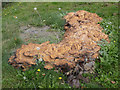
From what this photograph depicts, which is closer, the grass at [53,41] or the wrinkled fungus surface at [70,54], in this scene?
the grass at [53,41]

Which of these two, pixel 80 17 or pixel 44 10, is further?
pixel 44 10

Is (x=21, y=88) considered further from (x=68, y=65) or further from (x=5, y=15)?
(x=5, y=15)

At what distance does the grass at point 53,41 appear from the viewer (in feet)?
10.7

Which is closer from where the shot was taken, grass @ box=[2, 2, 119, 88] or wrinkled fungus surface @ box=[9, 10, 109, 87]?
grass @ box=[2, 2, 119, 88]

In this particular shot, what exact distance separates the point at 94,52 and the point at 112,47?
653 millimetres

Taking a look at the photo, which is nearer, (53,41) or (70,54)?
(70,54)

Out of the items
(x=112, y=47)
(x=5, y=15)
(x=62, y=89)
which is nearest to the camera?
(x=62, y=89)

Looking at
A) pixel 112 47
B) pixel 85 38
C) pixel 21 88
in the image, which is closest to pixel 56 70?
pixel 21 88

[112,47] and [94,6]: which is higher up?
[94,6]

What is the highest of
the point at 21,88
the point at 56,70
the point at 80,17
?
the point at 80,17

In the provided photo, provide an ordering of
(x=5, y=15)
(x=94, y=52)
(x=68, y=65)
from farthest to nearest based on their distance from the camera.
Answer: (x=5, y=15)
(x=94, y=52)
(x=68, y=65)

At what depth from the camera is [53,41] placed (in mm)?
4754

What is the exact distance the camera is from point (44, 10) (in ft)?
23.7

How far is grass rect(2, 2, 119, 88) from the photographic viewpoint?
3258 mm
